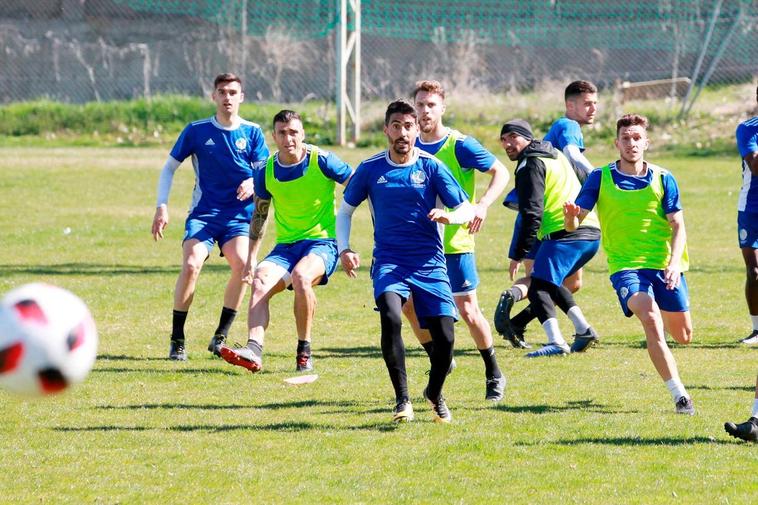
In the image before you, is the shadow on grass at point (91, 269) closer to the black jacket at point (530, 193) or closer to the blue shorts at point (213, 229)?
the blue shorts at point (213, 229)

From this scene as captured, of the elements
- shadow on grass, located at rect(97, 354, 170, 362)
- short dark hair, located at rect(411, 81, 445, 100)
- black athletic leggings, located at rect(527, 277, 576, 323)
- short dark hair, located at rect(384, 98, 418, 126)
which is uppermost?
short dark hair, located at rect(411, 81, 445, 100)

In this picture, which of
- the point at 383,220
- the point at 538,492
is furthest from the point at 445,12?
the point at 538,492

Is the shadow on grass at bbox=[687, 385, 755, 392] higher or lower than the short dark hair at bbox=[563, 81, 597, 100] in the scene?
lower

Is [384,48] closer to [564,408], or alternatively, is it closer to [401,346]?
[564,408]

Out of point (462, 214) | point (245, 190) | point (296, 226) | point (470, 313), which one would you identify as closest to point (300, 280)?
point (296, 226)

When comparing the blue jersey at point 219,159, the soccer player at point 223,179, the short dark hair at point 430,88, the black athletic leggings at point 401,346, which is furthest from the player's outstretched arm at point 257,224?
the black athletic leggings at point 401,346

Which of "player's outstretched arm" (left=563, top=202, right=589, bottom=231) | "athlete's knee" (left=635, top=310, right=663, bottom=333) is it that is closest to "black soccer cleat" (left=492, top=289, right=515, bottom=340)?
"player's outstretched arm" (left=563, top=202, right=589, bottom=231)

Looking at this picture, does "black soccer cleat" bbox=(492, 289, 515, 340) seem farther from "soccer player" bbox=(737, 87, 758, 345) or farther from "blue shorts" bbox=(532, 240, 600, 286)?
"soccer player" bbox=(737, 87, 758, 345)

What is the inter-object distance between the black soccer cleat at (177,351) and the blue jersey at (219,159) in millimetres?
1109

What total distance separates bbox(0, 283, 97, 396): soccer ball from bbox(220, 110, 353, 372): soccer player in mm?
4212

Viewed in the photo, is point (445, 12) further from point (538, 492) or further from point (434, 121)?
point (538, 492)

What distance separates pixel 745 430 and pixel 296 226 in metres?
3.97

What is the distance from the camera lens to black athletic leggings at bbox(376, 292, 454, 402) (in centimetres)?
787

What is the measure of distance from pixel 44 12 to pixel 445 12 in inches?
401
